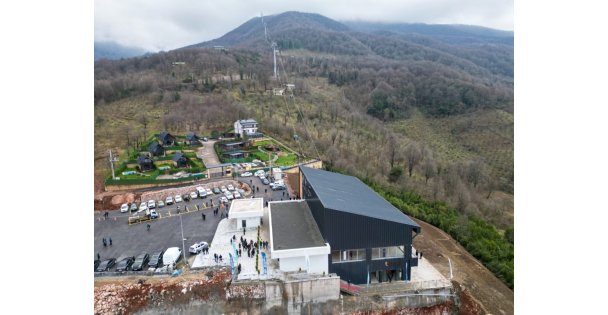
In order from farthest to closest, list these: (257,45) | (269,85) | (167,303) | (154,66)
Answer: (257,45) → (154,66) → (269,85) → (167,303)

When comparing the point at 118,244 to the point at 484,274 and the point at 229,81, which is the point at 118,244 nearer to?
the point at 484,274

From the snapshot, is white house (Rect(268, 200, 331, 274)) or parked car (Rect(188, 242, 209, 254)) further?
parked car (Rect(188, 242, 209, 254))

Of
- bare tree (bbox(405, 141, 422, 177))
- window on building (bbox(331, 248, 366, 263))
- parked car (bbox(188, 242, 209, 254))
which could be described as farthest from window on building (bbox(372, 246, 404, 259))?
bare tree (bbox(405, 141, 422, 177))

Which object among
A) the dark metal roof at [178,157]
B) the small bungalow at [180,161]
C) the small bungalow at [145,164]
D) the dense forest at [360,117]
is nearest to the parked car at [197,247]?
the dense forest at [360,117]

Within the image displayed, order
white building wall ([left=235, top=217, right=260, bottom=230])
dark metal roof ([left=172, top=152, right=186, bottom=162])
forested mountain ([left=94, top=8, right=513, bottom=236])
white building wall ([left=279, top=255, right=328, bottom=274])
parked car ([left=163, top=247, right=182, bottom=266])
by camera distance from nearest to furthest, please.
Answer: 1. white building wall ([left=279, top=255, right=328, bottom=274])
2. parked car ([left=163, top=247, right=182, bottom=266])
3. white building wall ([left=235, top=217, right=260, bottom=230])
4. dark metal roof ([left=172, top=152, right=186, bottom=162])
5. forested mountain ([left=94, top=8, right=513, bottom=236])

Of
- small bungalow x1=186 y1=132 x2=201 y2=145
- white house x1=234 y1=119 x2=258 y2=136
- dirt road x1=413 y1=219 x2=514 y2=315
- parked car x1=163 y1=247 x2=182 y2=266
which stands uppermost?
white house x1=234 y1=119 x2=258 y2=136

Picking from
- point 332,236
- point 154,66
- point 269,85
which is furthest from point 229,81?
point 332,236

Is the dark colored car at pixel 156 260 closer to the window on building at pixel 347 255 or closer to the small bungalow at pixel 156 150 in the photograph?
the window on building at pixel 347 255

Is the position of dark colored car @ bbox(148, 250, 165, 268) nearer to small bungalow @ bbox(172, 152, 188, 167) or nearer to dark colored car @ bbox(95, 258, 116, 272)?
dark colored car @ bbox(95, 258, 116, 272)
